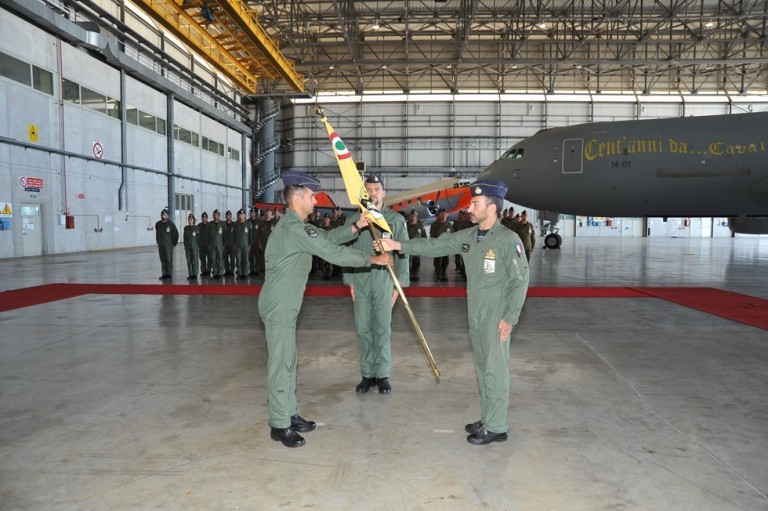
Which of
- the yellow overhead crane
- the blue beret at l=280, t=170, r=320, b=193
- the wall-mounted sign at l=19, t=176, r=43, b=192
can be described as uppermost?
the yellow overhead crane

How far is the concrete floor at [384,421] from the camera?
2691 mm

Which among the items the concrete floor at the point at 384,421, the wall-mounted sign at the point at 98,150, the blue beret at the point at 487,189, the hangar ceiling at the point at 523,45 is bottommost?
the concrete floor at the point at 384,421

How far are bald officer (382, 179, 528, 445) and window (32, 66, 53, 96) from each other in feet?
65.6

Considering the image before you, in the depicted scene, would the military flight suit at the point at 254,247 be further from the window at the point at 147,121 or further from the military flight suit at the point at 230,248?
the window at the point at 147,121

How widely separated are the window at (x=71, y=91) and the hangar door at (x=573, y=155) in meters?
18.3

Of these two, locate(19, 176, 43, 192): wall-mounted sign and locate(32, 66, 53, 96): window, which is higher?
locate(32, 66, 53, 96): window

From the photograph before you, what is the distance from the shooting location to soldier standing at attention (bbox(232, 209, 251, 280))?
12.6m

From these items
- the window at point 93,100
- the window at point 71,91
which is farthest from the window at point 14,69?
the window at point 93,100

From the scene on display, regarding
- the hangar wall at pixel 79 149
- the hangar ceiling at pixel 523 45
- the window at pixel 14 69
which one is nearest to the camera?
the window at pixel 14 69

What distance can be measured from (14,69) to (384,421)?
63.7 feet

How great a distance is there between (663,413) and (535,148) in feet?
44.3

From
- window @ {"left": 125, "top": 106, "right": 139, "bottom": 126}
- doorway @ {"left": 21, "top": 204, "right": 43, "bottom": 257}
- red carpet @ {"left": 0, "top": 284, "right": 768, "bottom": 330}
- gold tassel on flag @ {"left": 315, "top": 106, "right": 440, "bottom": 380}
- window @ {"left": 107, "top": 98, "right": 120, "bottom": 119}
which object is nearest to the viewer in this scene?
gold tassel on flag @ {"left": 315, "top": 106, "right": 440, "bottom": 380}

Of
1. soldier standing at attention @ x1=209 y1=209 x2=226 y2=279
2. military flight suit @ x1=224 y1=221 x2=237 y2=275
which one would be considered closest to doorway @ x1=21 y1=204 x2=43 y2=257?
military flight suit @ x1=224 y1=221 x2=237 y2=275

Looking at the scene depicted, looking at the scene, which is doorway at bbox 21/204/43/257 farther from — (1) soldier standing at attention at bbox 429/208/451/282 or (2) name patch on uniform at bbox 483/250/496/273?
(2) name patch on uniform at bbox 483/250/496/273
